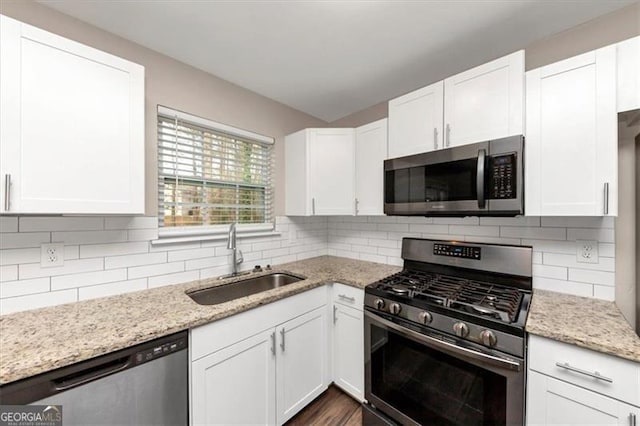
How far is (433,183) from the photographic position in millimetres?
1687

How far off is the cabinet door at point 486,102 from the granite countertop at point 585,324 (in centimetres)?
94

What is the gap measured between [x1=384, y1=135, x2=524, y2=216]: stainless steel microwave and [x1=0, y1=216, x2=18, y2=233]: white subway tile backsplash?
83.2 inches

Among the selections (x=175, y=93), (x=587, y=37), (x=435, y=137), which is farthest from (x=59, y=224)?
(x=587, y=37)

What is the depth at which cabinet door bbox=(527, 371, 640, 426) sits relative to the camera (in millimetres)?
957

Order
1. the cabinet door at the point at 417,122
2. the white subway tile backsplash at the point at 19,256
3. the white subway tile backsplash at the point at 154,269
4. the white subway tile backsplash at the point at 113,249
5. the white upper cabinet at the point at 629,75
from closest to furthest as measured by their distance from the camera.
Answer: the white upper cabinet at the point at 629,75, the white subway tile backsplash at the point at 19,256, the white subway tile backsplash at the point at 113,249, the white subway tile backsplash at the point at 154,269, the cabinet door at the point at 417,122

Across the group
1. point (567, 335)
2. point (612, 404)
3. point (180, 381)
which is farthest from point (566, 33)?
point (180, 381)

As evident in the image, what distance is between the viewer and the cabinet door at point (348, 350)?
1.79 metres

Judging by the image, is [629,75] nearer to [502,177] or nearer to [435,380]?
[502,177]

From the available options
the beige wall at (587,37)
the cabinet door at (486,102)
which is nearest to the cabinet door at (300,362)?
the cabinet door at (486,102)

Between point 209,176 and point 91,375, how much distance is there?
137cm

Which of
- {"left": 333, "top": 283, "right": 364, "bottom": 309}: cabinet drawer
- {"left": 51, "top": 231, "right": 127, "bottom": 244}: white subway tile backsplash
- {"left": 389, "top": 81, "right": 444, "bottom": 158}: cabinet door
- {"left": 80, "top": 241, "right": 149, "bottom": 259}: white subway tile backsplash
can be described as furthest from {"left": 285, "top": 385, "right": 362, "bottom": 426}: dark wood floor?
{"left": 389, "top": 81, "right": 444, "bottom": 158}: cabinet door

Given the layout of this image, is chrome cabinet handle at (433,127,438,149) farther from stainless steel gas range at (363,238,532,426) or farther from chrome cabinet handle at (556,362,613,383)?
chrome cabinet handle at (556,362,613,383)

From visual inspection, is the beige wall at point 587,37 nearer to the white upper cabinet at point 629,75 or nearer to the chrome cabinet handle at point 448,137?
the white upper cabinet at point 629,75

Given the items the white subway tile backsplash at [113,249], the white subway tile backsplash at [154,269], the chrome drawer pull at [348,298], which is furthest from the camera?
the chrome drawer pull at [348,298]
